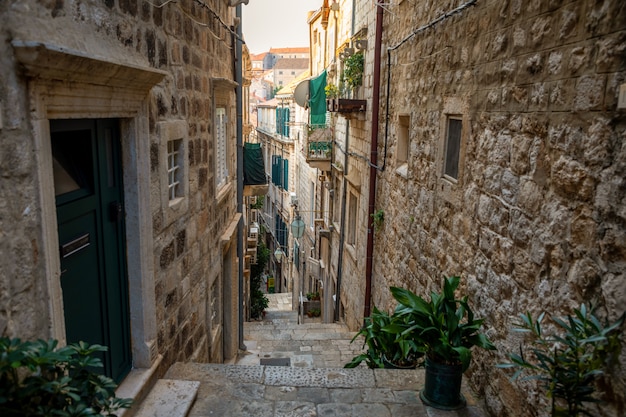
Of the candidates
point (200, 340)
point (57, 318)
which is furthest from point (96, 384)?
point (200, 340)

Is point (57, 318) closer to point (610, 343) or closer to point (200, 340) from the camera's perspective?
point (610, 343)

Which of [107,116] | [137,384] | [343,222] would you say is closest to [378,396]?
[137,384]

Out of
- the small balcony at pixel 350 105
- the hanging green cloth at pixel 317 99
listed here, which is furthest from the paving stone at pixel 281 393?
the hanging green cloth at pixel 317 99

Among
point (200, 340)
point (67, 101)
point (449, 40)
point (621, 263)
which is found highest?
point (449, 40)

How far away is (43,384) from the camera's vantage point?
5.90 feet

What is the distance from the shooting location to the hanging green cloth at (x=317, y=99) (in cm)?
1218

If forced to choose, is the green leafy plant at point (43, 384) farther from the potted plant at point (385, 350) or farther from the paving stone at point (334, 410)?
the potted plant at point (385, 350)

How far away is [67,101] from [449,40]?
3401mm

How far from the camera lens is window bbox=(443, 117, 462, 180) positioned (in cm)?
441

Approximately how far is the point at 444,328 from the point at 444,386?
44 centimetres

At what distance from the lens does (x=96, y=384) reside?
81.0 inches

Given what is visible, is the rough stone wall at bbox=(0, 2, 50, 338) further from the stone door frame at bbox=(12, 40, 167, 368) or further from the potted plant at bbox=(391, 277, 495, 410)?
the potted plant at bbox=(391, 277, 495, 410)

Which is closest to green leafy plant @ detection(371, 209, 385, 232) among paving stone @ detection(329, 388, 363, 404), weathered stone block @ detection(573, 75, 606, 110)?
paving stone @ detection(329, 388, 363, 404)

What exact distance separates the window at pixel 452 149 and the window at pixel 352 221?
16.8ft
